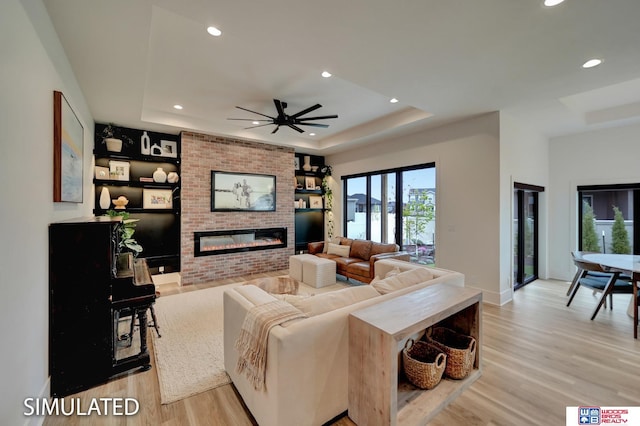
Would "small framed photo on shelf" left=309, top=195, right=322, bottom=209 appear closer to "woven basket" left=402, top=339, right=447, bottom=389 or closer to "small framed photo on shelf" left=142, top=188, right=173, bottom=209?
"small framed photo on shelf" left=142, top=188, right=173, bottom=209

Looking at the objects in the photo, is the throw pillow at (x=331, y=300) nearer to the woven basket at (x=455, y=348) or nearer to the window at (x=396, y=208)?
the woven basket at (x=455, y=348)

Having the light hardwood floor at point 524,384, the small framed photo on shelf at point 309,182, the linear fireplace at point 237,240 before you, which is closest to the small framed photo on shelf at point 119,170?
the linear fireplace at point 237,240

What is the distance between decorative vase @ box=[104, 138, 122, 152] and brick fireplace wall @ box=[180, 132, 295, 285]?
1.01 meters

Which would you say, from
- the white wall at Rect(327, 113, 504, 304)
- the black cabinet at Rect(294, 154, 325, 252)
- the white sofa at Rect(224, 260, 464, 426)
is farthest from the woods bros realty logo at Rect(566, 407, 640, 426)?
the black cabinet at Rect(294, 154, 325, 252)

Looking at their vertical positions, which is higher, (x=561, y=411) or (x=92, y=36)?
(x=92, y=36)

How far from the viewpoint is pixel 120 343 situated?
287 centimetres

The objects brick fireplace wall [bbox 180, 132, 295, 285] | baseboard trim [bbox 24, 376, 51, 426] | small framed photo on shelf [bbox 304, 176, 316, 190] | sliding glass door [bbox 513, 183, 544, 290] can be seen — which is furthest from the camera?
small framed photo on shelf [bbox 304, 176, 316, 190]

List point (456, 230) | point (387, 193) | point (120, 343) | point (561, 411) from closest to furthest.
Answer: point (561, 411) → point (120, 343) → point (456, 230) → point (387, 193)

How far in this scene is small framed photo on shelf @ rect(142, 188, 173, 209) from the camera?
513 cm

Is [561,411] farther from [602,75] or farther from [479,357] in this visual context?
[602,75]

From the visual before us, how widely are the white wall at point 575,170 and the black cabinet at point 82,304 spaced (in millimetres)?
7297

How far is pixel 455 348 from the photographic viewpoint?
2.28m

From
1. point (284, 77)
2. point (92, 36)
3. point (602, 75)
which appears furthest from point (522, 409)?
point (92, 36)

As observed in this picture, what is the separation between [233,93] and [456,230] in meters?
4.28
